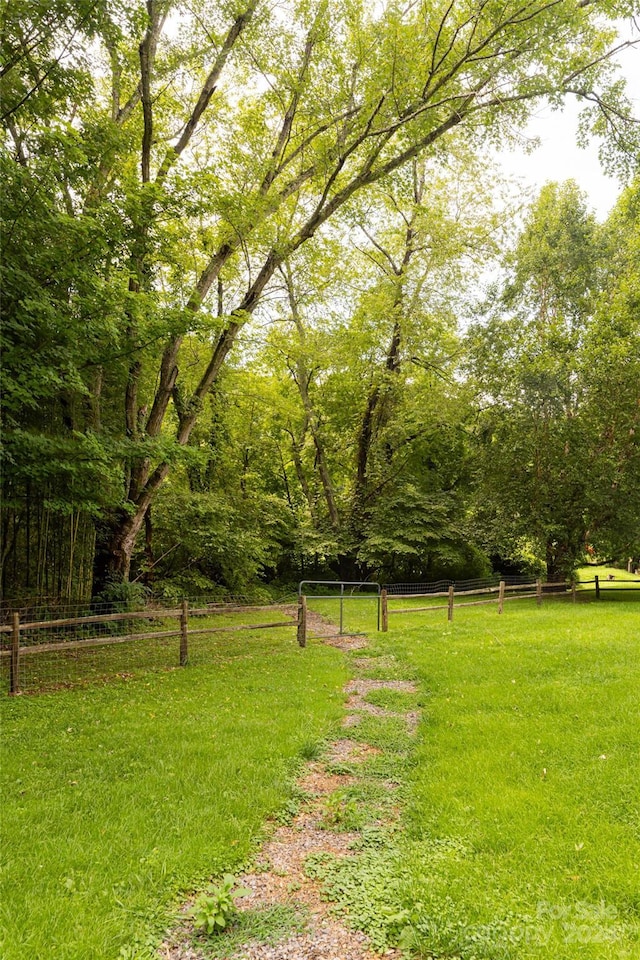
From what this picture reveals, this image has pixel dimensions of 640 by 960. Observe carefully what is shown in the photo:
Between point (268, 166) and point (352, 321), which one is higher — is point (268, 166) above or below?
below

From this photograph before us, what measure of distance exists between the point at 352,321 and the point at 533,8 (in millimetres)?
11470

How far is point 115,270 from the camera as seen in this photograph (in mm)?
7523

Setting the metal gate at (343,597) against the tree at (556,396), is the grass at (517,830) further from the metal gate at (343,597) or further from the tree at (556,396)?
the tree at (556,396)

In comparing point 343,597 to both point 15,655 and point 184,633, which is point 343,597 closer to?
point 184,633

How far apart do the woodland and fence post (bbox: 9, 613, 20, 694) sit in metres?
1.63

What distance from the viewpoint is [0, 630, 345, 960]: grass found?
2574 millimetres

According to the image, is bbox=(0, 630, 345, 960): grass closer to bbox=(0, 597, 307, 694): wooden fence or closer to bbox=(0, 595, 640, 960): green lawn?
bbox=(0, 595, 640, 960): green lawn

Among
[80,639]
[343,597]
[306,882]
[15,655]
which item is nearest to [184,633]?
[80,639]

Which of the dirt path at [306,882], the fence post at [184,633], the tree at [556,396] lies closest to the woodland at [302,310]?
the tree at [556,396]

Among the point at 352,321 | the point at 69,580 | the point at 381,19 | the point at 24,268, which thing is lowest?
the point at 69,580

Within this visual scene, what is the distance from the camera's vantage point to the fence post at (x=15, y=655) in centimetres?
614

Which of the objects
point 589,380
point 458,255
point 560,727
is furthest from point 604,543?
point 560,727

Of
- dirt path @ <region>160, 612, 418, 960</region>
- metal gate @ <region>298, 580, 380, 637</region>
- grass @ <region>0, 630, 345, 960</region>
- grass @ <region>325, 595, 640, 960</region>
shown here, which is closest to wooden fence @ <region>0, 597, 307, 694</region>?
grass @ <region>0, 630, 345, 960</region>

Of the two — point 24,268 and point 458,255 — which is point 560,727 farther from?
point 458,255
